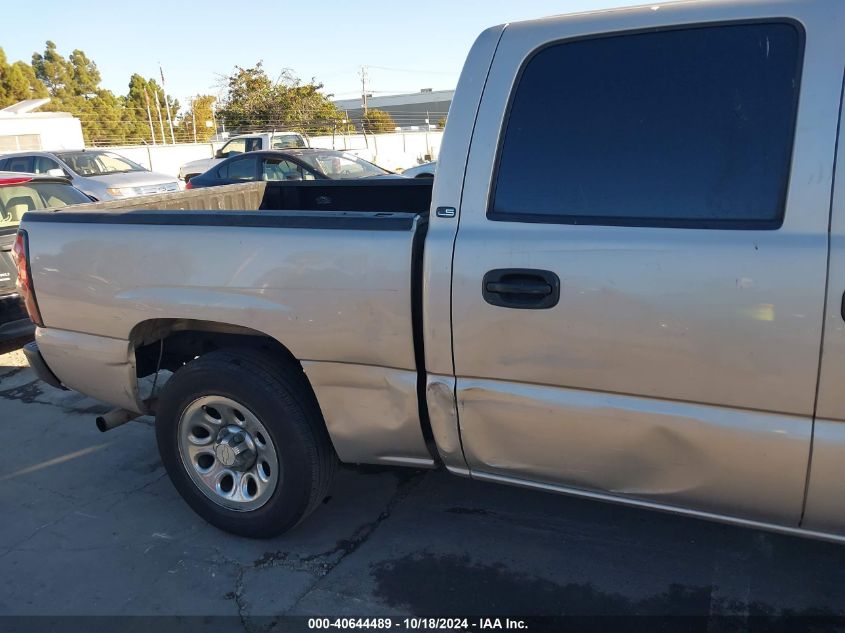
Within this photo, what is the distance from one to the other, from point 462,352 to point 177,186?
13692 mm

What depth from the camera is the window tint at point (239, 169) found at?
40.2ft

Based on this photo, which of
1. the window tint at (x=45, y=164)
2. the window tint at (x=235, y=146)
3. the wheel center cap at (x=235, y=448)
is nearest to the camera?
the wheel center cap at (x=235, y=448)

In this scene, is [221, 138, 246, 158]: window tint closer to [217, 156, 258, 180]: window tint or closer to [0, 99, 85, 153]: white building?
[217, 156, 258, 180]: window tint

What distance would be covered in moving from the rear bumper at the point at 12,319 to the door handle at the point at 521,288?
15.5 feet

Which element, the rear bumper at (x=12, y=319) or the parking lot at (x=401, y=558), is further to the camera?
the rear bumper at (x=12, y=319)

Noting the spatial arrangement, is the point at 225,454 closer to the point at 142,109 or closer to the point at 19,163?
the point at 19,163

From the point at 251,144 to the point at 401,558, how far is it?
16.1 meters

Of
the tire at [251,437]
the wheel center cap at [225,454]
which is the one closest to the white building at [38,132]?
the tire at [251,437]

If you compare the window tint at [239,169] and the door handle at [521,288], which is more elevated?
the window tint at [239,169]

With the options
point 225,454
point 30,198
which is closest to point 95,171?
point 30,198

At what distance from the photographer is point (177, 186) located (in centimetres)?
1468

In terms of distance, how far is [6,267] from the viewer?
569cm

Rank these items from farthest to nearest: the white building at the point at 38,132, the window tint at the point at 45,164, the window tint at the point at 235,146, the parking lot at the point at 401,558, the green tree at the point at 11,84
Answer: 1. the green tree at the point at 11,84
2. the white building at the point at 38,132
3. the window tint at the point at 235,146
4. the window tint at the point at 45,164
5. the parking lot at the point at 401,558

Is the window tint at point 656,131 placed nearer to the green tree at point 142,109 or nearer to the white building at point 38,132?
the white building at point 38,132
